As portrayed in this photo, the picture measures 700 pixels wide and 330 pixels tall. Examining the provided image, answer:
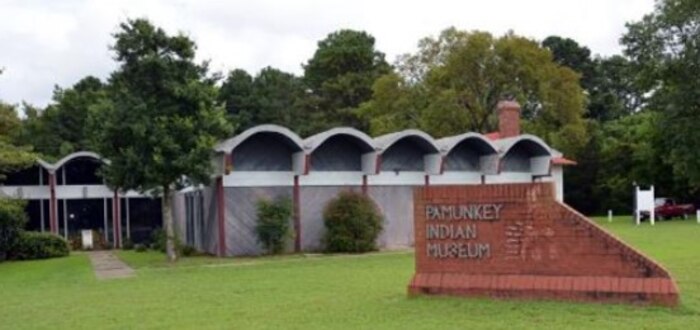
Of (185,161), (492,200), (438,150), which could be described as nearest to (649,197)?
(438,150)

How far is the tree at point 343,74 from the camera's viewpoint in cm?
6812

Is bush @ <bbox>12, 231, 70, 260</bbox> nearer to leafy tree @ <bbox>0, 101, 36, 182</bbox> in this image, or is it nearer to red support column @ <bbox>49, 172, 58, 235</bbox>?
leafy tree @ <bbox>0, 101, 36, 182</bbox>

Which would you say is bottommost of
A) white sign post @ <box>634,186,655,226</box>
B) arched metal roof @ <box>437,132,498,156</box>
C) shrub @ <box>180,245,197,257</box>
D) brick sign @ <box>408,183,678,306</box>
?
shrub @ <box>180,245,197,257</box>

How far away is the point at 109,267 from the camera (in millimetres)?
25500

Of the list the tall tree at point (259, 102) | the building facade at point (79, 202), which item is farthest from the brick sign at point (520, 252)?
the tall tree at point (259, 102)

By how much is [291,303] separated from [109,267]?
44.0ft

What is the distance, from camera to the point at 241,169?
1110 inches

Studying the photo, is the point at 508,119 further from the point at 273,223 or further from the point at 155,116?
the point at 155,116

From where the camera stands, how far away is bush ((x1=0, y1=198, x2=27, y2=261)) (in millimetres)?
31094

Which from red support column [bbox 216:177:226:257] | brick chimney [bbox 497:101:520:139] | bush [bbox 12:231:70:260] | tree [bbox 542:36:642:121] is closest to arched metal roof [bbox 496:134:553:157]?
brick chimney [bbox 497:101:520:139]

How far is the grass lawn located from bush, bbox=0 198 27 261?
7.75 m

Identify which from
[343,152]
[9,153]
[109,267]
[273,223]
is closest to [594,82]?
[343,152]

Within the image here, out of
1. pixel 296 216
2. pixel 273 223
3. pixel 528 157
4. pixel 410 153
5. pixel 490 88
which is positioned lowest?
pixel 273 223

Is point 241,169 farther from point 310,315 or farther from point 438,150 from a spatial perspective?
point 310,315
